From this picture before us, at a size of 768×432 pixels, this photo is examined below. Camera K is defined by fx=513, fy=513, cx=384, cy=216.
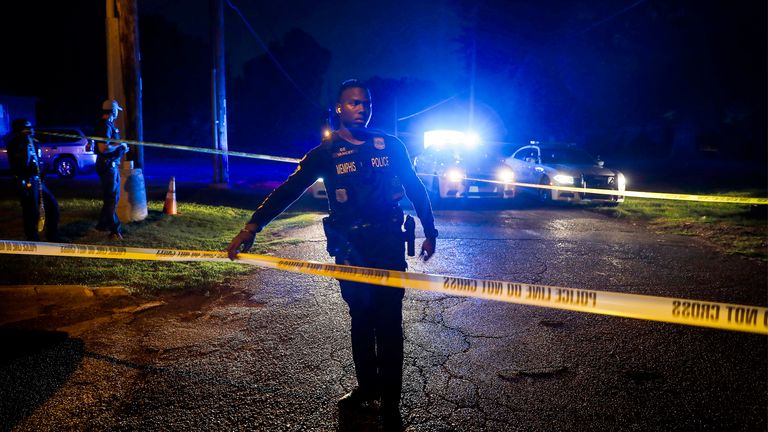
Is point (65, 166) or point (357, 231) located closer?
point (357, 231)

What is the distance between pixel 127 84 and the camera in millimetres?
8656

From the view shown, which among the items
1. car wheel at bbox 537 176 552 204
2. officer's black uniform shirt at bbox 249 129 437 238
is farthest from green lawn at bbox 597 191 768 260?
officer's black uniform shirt at bbox 249 129 437 238

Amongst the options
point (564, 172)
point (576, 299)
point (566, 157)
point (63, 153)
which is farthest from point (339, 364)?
point (63, 153)

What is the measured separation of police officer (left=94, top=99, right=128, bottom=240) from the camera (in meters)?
7.55

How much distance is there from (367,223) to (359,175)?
28 cm

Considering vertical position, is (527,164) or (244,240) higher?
(527,164)

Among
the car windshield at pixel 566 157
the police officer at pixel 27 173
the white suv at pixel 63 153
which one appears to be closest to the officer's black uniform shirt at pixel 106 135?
the police officer at pixel 27 173

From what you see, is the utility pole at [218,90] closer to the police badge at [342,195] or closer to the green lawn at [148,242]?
the green lawn at [148,242]

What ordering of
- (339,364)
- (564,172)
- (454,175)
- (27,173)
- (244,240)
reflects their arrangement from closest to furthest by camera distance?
(244,240) < (339,364) < (27,173) < (454,175) < (564,172)

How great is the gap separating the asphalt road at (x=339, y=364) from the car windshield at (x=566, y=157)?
872 cm

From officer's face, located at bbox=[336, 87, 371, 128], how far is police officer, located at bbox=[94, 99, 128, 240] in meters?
5.82

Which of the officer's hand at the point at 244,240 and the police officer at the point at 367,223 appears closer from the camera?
the police officer at the point at 367,223

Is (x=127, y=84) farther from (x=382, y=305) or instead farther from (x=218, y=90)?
(x=382, y=305)

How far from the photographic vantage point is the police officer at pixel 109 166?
297 inches
